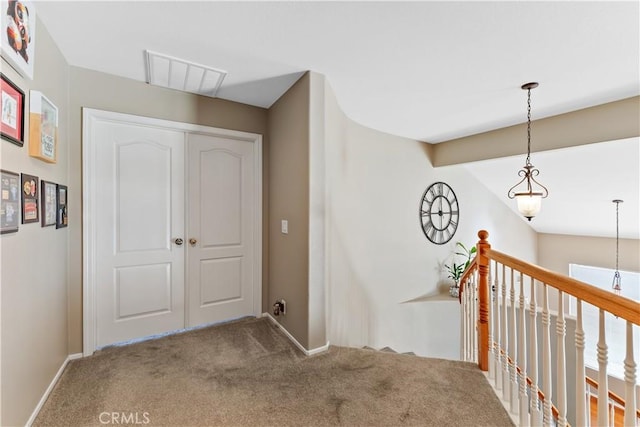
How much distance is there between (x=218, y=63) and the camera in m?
2.14

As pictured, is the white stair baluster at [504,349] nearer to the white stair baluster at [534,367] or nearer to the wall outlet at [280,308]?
the white stair baluster at [534,367]

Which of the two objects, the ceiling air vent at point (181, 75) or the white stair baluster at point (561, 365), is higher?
the ceiling air vent at point (181, 75)

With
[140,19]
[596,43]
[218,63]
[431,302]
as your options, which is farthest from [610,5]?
[431,302]

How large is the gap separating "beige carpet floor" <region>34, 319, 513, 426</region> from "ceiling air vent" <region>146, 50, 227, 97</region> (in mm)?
2243

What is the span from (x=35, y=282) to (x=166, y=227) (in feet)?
3.33

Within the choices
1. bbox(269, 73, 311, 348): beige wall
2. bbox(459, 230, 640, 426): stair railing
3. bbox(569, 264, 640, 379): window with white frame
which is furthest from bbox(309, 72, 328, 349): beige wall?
bbox(569, 264, 640, 379): window with white frame

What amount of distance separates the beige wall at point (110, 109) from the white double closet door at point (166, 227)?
73 mm

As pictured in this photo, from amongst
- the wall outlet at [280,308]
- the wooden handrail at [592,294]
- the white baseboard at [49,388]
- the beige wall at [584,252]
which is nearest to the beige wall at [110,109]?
the white baseboard at [49,388]

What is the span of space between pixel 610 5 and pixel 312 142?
190cm

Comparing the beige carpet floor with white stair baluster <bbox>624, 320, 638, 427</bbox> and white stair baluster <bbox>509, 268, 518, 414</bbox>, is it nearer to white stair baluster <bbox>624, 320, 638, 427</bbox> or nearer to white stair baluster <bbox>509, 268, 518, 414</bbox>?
white stair baluster <bbox>509, 268, 518, 414</bbox>

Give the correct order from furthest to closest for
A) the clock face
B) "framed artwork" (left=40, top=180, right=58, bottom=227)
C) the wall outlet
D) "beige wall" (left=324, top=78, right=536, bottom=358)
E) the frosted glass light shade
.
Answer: the clock face → "beige wall" (left=324, top=78, right=536, bottom=358) → the frosted glass light shade → the wall outlet → "framed artwork" (left=40, top=180, right=58, bottom=227)

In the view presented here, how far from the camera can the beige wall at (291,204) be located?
7.63 ft

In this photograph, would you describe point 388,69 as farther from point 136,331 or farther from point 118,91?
point 136,331

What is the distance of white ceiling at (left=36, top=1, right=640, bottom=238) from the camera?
1590 mm
